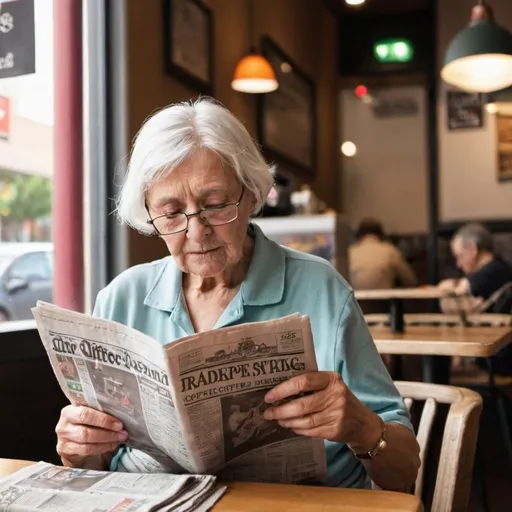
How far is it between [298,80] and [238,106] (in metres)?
1.34

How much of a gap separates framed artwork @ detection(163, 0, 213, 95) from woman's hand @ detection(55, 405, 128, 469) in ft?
6.76

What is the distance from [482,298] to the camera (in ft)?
13.0

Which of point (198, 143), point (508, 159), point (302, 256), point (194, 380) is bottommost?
point (194, 380)

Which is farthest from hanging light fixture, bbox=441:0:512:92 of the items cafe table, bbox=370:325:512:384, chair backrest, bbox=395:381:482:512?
chair backrest, bbox=395:381:482:512

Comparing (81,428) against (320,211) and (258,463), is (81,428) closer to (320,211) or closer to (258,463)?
(258,463)

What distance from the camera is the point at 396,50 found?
6.24 metres

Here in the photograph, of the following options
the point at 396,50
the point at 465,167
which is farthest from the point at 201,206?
the point at 396,50

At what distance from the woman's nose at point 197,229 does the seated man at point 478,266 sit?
289 cm

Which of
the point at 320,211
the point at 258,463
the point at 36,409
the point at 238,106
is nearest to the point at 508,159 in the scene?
the point at 320,211

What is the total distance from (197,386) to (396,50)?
233 inches

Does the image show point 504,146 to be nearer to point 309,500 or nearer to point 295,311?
point 295,311

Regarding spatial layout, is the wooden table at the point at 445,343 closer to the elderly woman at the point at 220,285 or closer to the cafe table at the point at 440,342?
the cafe table at the point at 440,342

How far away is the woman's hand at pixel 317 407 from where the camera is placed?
0.92 metres

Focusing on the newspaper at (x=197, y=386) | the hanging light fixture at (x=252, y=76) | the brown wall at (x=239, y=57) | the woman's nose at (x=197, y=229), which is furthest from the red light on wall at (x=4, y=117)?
the hanging light fixture at (x=252, y=76)
